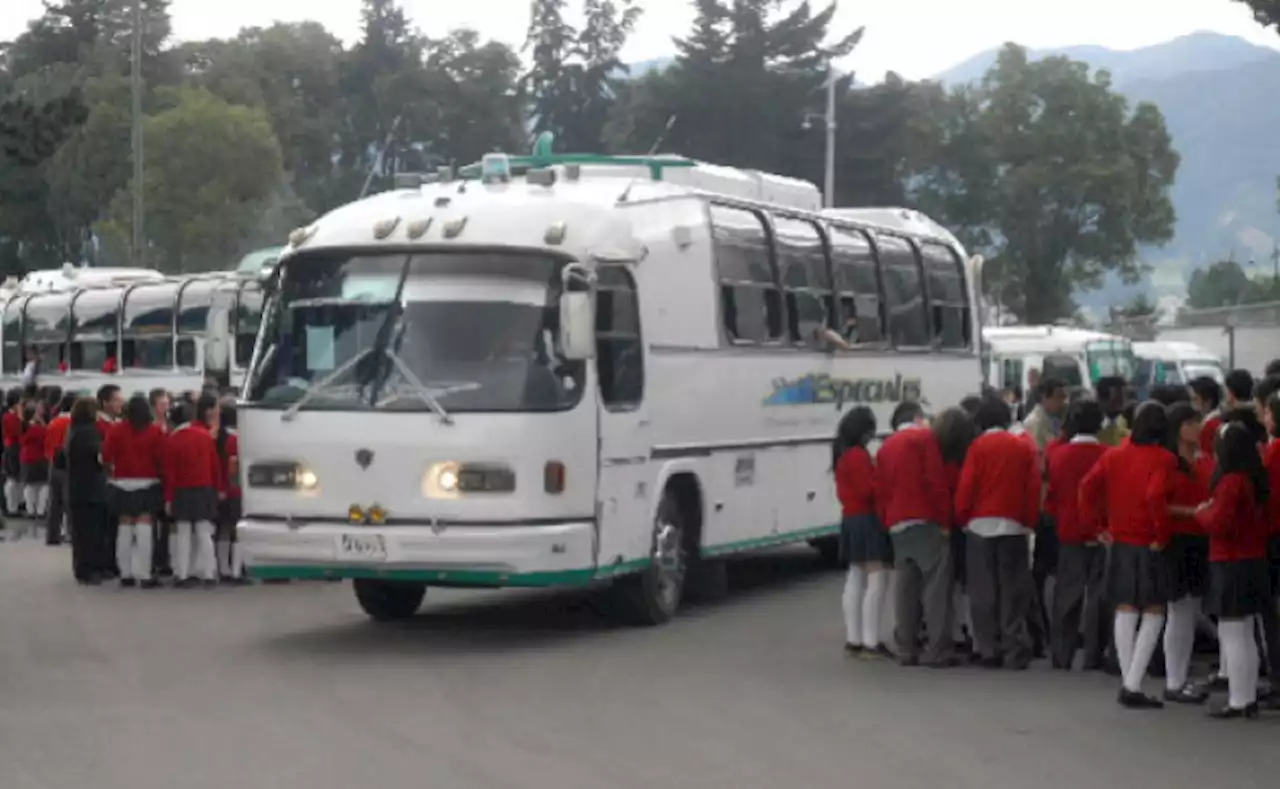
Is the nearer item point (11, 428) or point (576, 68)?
point (11, 428)

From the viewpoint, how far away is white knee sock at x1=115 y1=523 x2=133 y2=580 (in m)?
21.3

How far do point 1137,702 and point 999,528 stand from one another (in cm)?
183

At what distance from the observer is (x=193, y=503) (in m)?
21.0

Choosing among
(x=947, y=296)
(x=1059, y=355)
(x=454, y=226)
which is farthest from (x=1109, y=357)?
(x=454, y=226)

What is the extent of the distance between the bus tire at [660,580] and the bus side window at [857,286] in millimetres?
4345

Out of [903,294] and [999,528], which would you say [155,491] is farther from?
[999,528]

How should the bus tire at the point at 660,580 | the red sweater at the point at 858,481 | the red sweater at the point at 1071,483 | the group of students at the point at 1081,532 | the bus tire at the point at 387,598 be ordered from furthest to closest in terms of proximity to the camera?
1. the bus tire at the point at 387,598
2. the bus tire at the point at 660,580
3. the red sweater at the point at 858,481
4. the red sweater at the point at 1071,483
5. the group of students at the point at 1081,532

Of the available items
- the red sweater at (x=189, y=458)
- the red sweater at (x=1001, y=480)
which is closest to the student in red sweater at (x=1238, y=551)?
the red sweater at (x=1001, y=480)

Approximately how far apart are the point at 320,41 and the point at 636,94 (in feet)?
82.3

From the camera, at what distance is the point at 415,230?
53.4ft

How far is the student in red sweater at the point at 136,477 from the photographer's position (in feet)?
68.9

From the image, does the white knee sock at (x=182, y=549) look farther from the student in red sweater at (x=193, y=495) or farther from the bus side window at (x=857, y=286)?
the bus side window at (x=857, y=286)

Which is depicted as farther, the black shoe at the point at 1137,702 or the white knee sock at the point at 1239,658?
the black shoe at the point at 1137,702

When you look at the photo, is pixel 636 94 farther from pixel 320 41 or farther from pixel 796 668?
pixel 796 668
